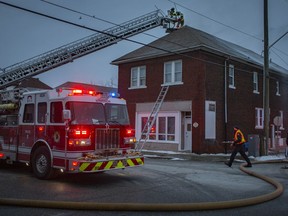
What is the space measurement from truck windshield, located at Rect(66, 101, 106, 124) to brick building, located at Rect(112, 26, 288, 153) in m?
10.6

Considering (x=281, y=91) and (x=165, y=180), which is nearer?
(x=165, y=180)

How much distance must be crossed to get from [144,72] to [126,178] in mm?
14274

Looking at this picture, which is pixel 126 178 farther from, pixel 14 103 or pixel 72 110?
pixel 14 103

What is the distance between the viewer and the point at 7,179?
Answer: 10219 mm

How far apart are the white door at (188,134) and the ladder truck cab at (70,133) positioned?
11249 millimetres

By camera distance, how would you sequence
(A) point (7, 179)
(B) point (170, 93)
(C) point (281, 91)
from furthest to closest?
(C) point (281, 91) < (B) point (170, 93) < (A) point (7, 179)

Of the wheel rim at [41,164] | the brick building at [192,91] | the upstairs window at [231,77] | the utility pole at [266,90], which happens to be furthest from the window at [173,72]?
the wheel rim at [41,164]

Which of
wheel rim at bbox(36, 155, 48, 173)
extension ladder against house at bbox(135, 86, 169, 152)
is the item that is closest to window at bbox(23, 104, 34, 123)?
wheel rim at bbox(36, 155, 48, 173)

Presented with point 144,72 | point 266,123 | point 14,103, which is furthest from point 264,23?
A: point 14,103

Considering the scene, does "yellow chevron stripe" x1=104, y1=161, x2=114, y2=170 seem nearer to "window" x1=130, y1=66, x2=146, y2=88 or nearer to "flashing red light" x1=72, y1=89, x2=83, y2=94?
"flashing red light" x1=72, y1=89, x2=83, y2=94

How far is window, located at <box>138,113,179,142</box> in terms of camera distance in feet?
72.8

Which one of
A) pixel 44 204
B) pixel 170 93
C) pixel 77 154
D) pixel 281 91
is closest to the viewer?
pixel 44 204

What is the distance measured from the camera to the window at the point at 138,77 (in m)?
24.4

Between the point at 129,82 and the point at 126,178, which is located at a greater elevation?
the point at 129,82
